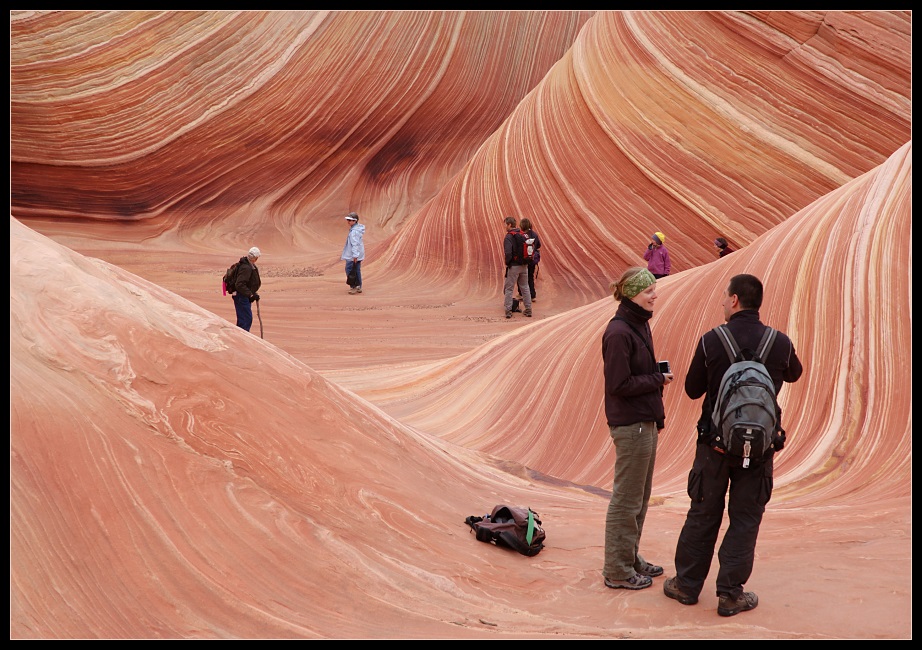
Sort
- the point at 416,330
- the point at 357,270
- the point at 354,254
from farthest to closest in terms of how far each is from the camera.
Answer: the point at 357,270, the point at 354,254, the point at 416,330

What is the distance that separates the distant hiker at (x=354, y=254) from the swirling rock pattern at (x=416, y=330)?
0.95ft

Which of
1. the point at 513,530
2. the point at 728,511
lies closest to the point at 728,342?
the point at 728,511

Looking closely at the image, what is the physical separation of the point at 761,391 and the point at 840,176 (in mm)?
10837

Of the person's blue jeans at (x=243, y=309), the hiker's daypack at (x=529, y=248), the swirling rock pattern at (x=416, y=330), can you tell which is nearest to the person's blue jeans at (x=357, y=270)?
the swirling rock pattern at (x=416, y=330)

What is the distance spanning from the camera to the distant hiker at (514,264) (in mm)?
12289

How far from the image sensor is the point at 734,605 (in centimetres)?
353

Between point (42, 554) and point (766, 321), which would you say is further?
point (766, 321)

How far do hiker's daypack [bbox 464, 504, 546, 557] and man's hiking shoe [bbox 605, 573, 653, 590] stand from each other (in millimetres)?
486

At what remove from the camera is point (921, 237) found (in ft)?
18.7

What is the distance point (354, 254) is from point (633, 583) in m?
10.7

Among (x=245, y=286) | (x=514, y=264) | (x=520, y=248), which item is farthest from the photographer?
(x=514, y=264)

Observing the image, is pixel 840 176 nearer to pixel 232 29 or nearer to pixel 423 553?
pixel 423 553

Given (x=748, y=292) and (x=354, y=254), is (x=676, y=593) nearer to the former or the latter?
(x=748, y=292)
